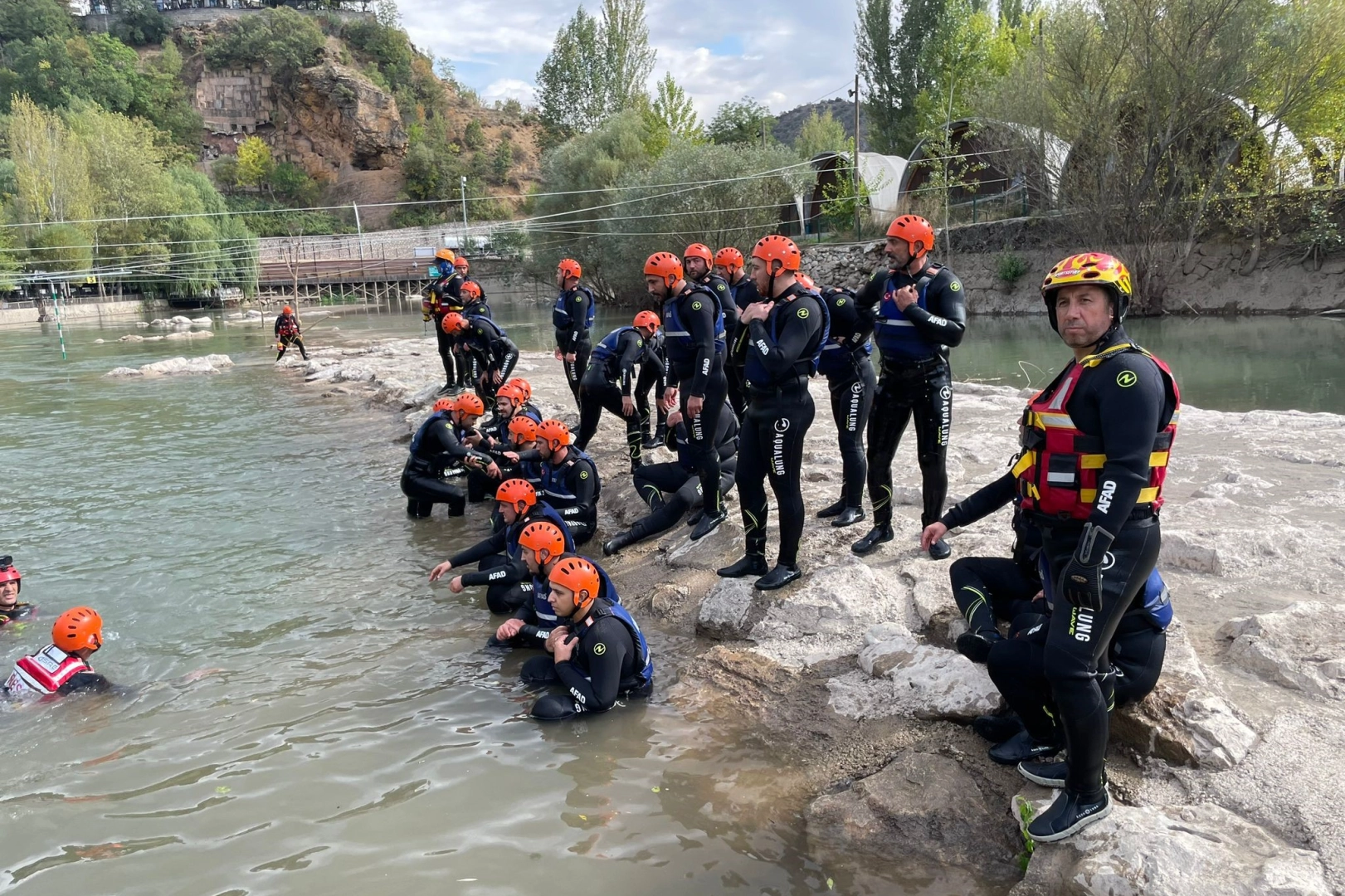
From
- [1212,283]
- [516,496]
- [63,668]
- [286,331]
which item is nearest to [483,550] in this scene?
[516,496]

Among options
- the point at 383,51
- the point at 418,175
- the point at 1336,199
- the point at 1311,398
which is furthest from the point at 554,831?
the point at 383,51

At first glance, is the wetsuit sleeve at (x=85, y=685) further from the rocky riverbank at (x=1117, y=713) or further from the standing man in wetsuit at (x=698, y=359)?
the standing man in wetsuit at (x=698, y=359)

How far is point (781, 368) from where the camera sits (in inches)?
208

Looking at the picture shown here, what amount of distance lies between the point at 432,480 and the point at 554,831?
18.6 feet

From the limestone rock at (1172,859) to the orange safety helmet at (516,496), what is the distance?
424 centimetres

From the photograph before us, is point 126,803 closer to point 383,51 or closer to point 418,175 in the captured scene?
point 418,175

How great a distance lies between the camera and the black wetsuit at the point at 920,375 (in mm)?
5391

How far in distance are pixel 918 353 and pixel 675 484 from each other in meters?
2.88

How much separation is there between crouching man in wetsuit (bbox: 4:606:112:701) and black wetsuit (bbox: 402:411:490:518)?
3640 millimetres

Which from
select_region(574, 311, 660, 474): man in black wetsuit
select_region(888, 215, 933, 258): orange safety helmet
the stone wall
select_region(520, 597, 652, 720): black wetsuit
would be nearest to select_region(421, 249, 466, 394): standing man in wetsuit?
select_region(574, 311, 660, 474): man in black wetsuit

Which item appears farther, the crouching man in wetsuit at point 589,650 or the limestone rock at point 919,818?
the crouching man in wetsuit at point 589,650

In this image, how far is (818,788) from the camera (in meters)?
4.12

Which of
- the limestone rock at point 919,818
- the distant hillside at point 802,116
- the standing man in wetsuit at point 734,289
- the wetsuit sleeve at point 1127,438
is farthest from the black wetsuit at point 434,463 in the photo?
the distant hillside at point 802,116

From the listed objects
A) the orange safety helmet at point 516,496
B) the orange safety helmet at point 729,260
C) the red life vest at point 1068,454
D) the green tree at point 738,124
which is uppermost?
the green tree at point 738,124
